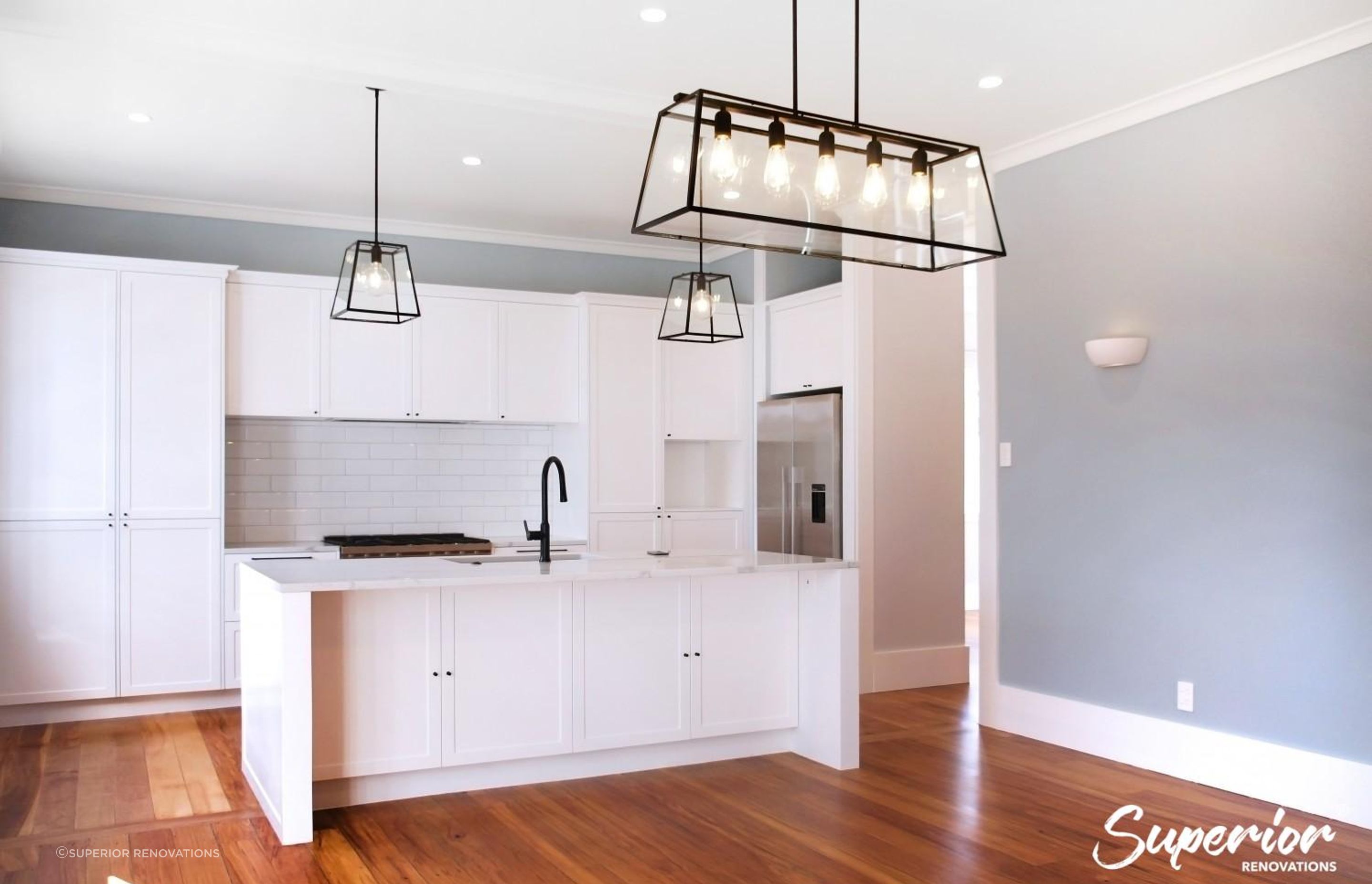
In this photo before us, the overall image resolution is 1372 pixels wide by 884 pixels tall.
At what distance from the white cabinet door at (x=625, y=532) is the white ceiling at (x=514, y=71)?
210cm

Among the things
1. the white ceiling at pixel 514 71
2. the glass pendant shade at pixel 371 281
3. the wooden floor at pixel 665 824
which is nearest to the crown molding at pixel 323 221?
the white ceiling at pixel 514 71

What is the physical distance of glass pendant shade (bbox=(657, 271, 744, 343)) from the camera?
4789mm

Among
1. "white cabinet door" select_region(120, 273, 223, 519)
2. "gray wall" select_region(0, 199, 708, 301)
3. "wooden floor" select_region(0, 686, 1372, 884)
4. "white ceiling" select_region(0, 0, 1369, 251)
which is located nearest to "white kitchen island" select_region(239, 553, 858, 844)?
"wooden floor" select_region(0, 686, 1372, 884)

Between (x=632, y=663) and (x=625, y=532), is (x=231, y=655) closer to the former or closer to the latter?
(x=625, y=532)

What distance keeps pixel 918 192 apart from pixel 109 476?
176 inches

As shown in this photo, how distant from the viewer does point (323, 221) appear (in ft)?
21.1

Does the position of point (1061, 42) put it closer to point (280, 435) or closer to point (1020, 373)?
point (1020, 373)

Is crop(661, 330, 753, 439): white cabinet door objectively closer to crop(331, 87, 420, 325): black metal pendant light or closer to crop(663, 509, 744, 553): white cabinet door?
crop(663, 509, 744, 553): white cabinet door

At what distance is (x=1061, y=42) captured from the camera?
3.97 metres

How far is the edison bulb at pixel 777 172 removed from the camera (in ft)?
8.87

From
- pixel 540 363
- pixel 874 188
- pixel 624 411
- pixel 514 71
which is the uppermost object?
pixel 514 71

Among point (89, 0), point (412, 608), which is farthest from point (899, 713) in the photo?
point (89, 0)

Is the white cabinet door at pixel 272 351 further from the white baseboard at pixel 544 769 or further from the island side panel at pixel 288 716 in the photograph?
the white baseboard at pixel 544 769

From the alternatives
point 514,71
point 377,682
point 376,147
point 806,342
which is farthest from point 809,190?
point 806,342
